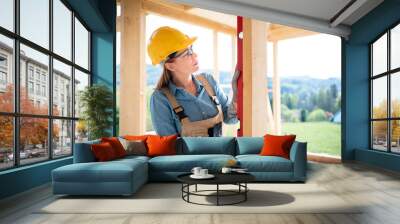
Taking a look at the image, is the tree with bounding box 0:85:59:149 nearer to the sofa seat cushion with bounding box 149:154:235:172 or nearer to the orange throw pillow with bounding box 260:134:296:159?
the sofa seat cushion with bounding box 149:154:235:172

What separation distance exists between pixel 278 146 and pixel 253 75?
2.62 metres

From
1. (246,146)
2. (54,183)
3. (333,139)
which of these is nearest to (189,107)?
(246,146)

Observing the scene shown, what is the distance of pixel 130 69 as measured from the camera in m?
8.88

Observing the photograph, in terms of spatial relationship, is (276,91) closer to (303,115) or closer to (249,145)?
(249,145)

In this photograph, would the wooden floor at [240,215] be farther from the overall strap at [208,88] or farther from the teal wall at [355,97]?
the teal wall at [355,97]

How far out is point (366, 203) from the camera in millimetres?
4355

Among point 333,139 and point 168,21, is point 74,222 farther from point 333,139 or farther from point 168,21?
point 333,139

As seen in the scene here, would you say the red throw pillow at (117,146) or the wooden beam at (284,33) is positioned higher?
the wooden beam at (284,33)

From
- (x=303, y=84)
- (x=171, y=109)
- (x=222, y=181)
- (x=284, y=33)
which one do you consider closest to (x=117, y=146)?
(x=171, y=109)

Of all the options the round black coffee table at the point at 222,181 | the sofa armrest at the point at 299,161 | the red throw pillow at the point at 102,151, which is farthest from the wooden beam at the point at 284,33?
the round black coffee table at the point at 222,181

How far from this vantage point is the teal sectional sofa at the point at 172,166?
15.3ft

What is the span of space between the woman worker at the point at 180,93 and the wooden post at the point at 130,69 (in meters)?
1.40

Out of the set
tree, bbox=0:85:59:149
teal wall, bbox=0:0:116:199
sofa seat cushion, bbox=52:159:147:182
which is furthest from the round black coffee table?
teal wall, bbox=0:0:116:199

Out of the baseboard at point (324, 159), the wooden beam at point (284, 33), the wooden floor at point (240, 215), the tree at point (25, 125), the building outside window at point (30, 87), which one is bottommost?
the baseboard at point (324, 159)
